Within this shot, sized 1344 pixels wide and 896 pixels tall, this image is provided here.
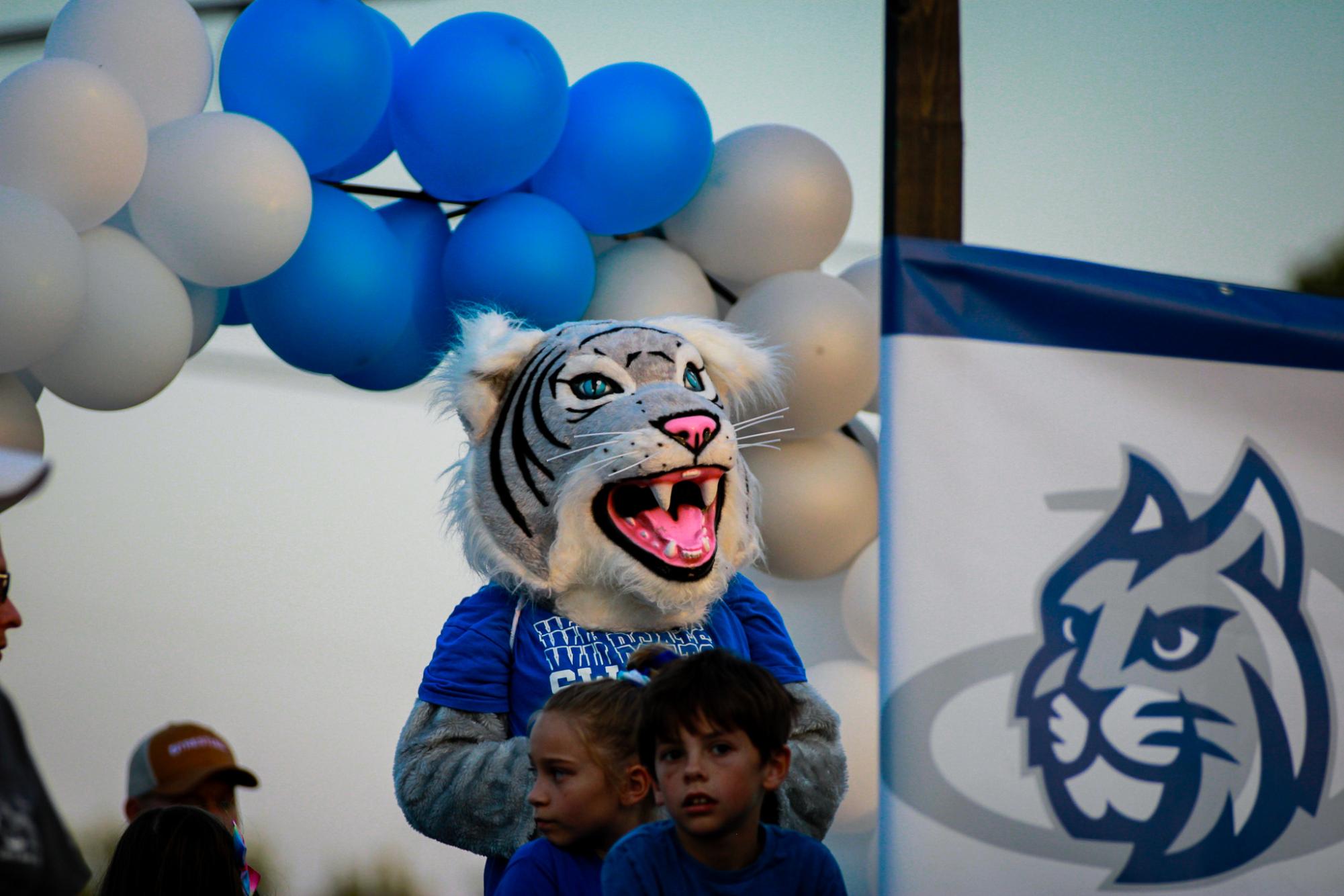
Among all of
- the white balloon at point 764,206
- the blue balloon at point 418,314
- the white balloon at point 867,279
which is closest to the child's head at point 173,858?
the blue balloon at point 418,314

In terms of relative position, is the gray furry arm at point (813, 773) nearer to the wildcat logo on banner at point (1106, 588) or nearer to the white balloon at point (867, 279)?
the wildcat logo on banner at point (1106, 588)

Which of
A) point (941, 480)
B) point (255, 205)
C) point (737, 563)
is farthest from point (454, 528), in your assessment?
point (941, 480)

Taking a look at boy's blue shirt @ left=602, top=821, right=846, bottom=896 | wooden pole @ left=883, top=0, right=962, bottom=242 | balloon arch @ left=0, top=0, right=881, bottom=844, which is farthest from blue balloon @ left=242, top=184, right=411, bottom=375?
wooden pole @ left=883, top=0, right=962, bottom=242

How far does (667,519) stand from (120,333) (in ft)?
3.74

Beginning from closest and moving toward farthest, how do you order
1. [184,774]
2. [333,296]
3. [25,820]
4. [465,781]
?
[25,820] → [465,781] → [184,774] → [333,296]

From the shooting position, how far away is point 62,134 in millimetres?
2701

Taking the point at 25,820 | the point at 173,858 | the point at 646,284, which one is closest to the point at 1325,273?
the point at 646,284

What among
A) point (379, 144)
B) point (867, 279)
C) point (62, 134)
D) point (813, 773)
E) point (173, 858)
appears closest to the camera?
point (173, 858)

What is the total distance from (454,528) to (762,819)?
0.83m

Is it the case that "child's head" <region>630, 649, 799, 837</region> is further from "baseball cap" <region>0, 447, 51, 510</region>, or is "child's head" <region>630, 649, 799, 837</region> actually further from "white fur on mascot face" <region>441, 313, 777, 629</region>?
"baseball cap" <region>0, 447, 51, 510</region>

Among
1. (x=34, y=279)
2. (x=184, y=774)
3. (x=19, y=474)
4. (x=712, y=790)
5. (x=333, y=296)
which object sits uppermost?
(x=19, y=474)

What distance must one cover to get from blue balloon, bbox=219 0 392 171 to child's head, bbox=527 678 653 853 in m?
1.53

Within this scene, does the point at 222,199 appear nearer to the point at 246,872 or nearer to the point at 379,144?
the point at 379,144

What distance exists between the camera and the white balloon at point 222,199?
2848 mm
